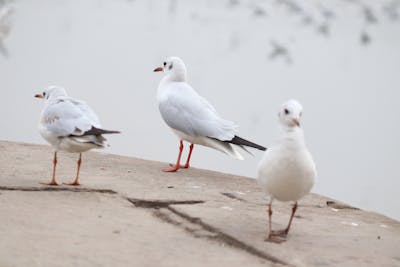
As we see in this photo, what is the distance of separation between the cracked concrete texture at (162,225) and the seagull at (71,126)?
0.18 m

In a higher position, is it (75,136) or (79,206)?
(75,136)

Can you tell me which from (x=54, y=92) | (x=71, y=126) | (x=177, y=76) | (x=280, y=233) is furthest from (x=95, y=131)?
(x=177, y=76)

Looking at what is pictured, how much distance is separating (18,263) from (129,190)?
1.12 m

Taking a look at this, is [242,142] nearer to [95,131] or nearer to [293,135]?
[95,131]

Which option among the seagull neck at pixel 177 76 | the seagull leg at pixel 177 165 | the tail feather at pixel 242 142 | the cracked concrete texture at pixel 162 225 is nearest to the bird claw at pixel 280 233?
the cracked concrete texture at pixel 162 225

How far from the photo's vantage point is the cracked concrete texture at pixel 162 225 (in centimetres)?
196

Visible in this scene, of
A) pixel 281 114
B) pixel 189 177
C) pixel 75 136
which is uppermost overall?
pixel 281 114

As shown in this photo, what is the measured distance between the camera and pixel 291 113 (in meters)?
2.10

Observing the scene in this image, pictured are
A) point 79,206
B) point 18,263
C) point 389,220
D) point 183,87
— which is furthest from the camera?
point 183,87

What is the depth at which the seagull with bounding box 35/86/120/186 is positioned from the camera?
2.77 m

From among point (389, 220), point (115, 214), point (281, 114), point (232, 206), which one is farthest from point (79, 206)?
point (389, 220)

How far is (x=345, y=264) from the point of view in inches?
81.5

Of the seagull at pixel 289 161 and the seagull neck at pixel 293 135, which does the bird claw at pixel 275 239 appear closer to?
the seagull at pixel 289 161

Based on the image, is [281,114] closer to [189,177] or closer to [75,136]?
[75,136]
